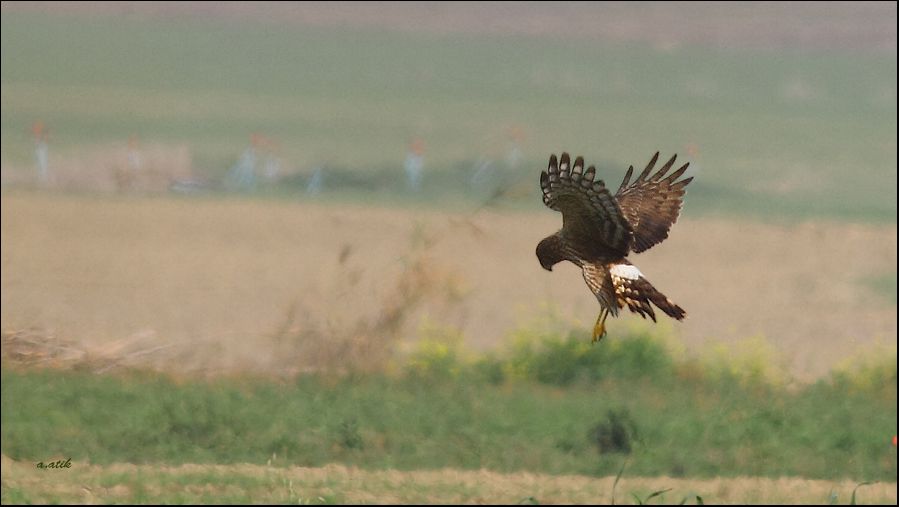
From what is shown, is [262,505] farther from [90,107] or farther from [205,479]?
[90,107]

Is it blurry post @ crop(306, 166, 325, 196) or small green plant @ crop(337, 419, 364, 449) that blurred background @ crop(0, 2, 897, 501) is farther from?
small green plant @ crop(337, 419, 364, 449)

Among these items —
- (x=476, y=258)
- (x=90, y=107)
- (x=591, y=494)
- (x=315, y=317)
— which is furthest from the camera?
(x=90, y=107)

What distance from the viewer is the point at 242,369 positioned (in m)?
18.7

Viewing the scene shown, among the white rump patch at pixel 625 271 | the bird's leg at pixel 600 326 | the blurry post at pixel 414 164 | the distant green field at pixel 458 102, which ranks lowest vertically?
the bird's leg at pixel 600 326

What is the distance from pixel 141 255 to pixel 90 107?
26.8 ft

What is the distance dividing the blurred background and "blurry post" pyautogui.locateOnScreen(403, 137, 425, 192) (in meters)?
0.07

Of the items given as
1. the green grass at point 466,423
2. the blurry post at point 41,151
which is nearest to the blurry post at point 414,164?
the blurry post at point 41,151

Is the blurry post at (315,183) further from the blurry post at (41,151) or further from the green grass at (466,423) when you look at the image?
the green grass at (466,423)

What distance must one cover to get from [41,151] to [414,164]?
503 centimetres

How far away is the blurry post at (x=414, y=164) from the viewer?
3067 cm

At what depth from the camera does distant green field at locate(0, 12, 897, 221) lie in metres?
33.2

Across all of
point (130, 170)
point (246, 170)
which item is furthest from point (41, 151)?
point (246, 170)

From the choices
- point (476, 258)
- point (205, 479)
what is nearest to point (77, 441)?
point (205, 479)

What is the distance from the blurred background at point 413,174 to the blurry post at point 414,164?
65mm
